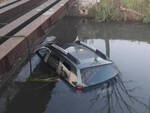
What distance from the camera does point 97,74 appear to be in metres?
8.25

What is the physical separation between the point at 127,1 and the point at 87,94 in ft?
43.0

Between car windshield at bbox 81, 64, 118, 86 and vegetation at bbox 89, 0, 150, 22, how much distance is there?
11.3 metres

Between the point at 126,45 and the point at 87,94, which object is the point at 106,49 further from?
the point at 87,94

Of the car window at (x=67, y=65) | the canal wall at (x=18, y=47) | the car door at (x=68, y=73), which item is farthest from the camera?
the car window at (x=67, y=65)

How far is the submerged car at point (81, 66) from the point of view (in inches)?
318

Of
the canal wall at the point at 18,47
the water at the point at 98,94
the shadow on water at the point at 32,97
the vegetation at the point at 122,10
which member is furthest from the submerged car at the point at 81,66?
the vegetation at the point at 122,10

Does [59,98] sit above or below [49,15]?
below

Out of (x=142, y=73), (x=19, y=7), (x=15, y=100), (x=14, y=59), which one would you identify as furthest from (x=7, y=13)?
(x=142, y=73)

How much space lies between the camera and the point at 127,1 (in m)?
19.2

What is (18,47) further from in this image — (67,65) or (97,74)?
(97,74)

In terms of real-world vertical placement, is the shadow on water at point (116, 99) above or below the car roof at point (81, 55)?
below

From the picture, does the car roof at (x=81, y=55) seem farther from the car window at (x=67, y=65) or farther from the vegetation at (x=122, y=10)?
the vegetation at (x=122, y=10)

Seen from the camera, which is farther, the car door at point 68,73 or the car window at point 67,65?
the car window at point 67,65

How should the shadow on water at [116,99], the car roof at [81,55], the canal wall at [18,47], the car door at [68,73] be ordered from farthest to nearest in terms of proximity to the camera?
the car roof at [81,55] → the car door at [68,73] → the shadow on water at [116,99] → the canal wall at [18,47]
